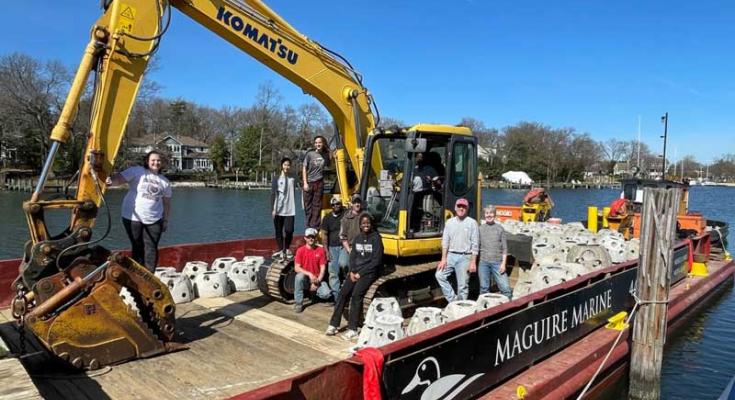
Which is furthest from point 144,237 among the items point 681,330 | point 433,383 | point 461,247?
point 681,330

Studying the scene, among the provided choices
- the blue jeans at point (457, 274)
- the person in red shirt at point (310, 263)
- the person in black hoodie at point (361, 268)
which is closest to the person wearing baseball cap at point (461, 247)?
the blue jeans at point (457, 274)

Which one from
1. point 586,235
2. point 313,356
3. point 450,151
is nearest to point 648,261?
point 450,151

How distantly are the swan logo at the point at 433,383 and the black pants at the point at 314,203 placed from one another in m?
4.15

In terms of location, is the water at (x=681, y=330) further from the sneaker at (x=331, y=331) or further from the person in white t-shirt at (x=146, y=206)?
Answer: the person in white t-shirt at (x=146, y=206)

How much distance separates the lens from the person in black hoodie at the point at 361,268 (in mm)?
6301

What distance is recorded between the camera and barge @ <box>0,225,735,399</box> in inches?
152

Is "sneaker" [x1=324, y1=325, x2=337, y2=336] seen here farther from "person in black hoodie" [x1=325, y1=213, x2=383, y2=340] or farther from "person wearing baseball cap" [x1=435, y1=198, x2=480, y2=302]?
"person wearing baseball cap" [x1=435, y1=198, x2=480, y2=302]

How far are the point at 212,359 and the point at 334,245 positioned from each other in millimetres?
2627

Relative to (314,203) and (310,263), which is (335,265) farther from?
(314,203)

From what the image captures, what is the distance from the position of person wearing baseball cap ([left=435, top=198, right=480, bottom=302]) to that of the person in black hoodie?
98 cm

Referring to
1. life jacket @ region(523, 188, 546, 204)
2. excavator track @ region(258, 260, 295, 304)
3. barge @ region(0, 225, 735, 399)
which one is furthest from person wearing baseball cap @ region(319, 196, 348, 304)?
life jacket @ region(523, 188, 546, 204)

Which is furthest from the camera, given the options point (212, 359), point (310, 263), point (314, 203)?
point (314, 203)

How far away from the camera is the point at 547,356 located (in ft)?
20.1

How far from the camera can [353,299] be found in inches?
249
